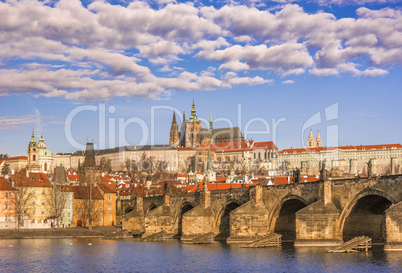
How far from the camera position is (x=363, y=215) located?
49719 mm

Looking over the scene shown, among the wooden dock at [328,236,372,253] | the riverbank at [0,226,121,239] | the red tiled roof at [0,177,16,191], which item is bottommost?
the riverbank at [0,226,121,239]

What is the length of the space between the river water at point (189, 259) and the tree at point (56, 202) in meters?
22.7

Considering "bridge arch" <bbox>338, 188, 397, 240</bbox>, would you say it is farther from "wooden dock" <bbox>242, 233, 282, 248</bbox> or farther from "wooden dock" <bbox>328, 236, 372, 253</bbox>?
"wooden dock" <bbox>242, 233, 282, 248</bbox>

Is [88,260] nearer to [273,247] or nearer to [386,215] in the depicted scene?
[273,247]

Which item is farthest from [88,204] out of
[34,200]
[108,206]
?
[34,200]

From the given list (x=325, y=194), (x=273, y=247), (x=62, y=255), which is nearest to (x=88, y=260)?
(x=62, y=255)

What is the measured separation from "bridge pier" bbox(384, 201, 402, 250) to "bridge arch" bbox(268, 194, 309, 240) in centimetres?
1324

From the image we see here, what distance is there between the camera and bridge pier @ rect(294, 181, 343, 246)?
48.5 meters

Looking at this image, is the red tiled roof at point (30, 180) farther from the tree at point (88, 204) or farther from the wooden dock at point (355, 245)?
the wooden dock at point (355, 245)

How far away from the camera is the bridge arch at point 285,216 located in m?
55.6

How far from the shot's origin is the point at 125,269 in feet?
140

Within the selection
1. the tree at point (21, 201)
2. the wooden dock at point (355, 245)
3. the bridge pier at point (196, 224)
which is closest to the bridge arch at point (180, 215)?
the bridge pier at point (196, 224)

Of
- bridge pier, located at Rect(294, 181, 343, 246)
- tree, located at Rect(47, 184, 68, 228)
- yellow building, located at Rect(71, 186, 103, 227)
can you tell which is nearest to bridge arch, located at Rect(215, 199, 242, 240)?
bridge pier, located at Rect(294, 181, 343, 246)

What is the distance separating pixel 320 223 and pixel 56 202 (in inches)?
1746
